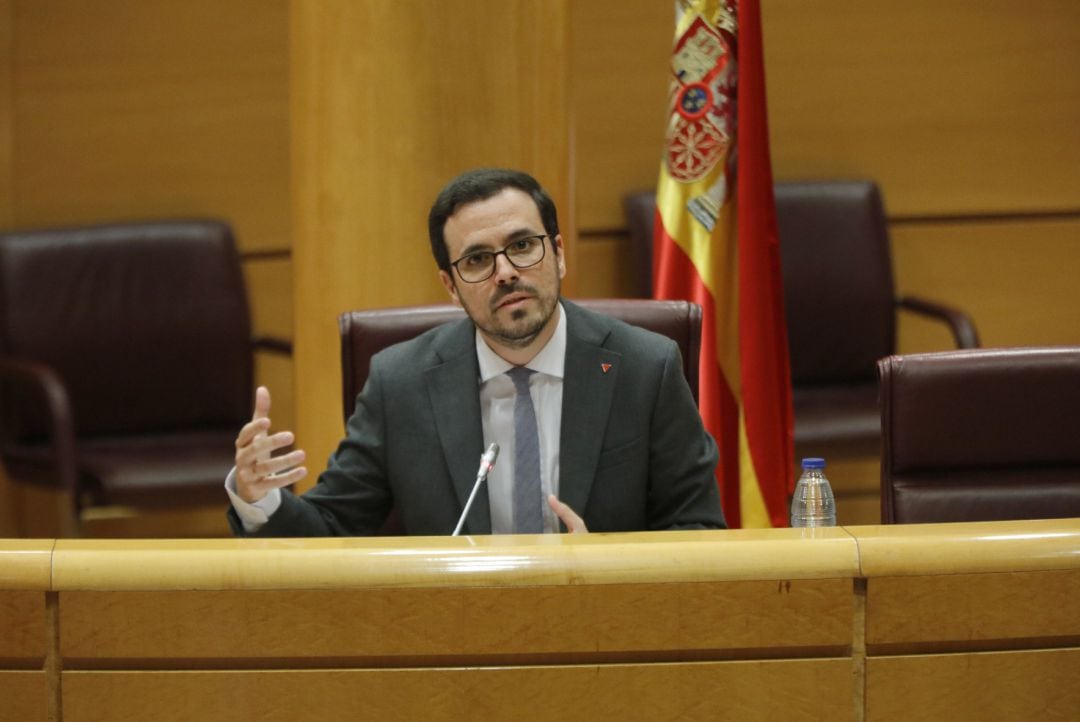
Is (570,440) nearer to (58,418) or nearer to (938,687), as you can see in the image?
(938,687)

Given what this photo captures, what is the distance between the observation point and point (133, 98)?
13.8ft

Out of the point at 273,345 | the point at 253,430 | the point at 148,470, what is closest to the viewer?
the point at 253,430

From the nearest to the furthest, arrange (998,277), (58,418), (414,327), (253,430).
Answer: (253,430) < (414,327) < (58,418) < (998,277)

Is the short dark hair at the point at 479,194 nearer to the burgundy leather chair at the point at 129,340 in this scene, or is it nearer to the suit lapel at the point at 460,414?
the suit lapel at the point at 460,414

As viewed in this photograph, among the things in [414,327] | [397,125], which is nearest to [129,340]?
[397,125]

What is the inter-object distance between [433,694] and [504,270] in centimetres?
86

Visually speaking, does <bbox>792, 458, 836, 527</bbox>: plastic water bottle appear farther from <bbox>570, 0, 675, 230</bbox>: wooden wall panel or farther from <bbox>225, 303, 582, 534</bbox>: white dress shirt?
<bbox>570, 0, 675, 230</bbox>: wooden wall panel

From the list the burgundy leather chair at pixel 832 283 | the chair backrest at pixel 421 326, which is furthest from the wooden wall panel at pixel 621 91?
the chair backrest at pixel 421 326

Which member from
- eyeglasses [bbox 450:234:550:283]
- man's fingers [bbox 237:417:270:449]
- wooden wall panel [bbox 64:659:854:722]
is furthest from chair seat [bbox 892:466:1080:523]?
man's fingers [bbox 237:417:270:449]

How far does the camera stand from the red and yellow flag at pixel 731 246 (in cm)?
298

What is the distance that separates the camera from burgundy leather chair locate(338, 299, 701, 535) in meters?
2.38

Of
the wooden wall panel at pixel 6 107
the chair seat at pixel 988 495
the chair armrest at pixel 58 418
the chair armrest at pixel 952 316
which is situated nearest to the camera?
the chair seat at pixel 988 495

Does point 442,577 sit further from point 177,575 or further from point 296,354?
point 296,354

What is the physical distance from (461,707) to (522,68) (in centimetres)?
171
